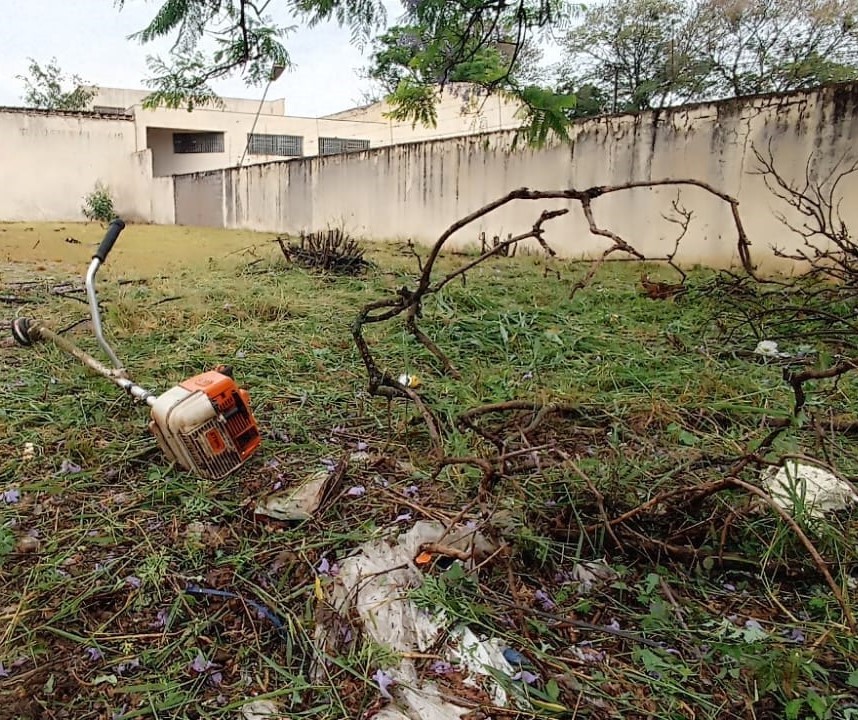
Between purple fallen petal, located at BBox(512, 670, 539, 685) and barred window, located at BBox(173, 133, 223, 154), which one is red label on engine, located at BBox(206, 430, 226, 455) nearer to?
purple fallen petal, located at BBox(512, 670, 539, 685)

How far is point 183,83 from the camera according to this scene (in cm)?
289

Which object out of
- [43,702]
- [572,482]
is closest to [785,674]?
[572,482]

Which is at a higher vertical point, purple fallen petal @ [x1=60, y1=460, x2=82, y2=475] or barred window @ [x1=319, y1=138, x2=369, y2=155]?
barred window @ [x1=319, y1=138, x2=369, y2=155]

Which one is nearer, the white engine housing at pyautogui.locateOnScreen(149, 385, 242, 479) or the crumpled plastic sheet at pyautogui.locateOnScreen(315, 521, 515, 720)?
the crumpled plastic sheet at pyautogui.locateOnScreen(315, 521, 515, 720)

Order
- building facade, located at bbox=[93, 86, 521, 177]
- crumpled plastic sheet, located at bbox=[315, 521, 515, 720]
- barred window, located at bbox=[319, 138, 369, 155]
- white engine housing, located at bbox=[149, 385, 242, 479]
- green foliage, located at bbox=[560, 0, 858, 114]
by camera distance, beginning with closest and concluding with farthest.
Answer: crumpled plastic sheet, located at bbox=[315, 521, 515, 720]
white engine housing, located at bbox=[149, 385, 242, 479]
green foliage, located at bbox=[560, 0, 858, 114]
building facade, located at bbox=[93, 86, 521, 177]
barred window, located at bbox=[319, 138, 369, 155]

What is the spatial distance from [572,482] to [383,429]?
2.56 ft

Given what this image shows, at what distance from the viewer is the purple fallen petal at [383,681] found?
40.3 inches

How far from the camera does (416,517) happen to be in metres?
1.53

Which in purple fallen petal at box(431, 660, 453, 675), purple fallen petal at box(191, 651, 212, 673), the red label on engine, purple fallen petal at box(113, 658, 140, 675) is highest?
the red label on engine

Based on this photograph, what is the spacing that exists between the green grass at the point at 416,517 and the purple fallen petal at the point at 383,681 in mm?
16

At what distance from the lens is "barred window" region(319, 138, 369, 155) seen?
60.8 feet

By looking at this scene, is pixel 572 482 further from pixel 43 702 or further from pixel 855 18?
pixel 855 18

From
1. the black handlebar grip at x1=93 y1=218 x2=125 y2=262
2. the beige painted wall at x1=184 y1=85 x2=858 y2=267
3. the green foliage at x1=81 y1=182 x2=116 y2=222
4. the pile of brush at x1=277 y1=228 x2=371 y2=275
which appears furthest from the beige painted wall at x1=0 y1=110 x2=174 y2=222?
the black handlebar grip at x1=93 y1=218 x2=125 y2=262

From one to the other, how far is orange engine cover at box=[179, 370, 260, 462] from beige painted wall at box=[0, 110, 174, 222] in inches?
605
